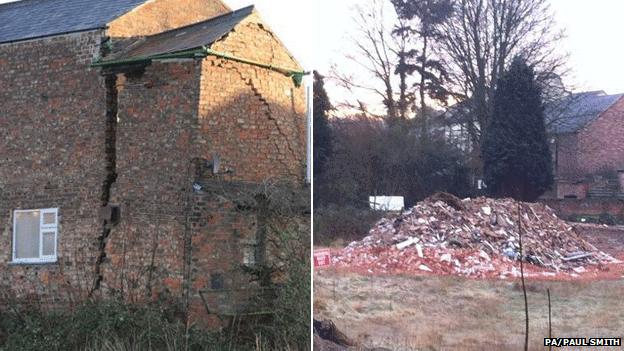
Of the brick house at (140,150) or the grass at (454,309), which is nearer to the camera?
the grass at (454,309)

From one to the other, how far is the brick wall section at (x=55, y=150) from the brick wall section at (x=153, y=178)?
1.26ft

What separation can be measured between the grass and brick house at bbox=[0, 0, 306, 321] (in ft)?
15.0

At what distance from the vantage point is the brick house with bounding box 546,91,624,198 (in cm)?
273

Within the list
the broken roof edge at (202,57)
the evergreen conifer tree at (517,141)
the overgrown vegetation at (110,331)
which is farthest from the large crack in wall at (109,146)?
the evergreen conifer tree at (517,141)

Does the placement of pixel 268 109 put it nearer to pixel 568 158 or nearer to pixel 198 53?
pixel 198 53

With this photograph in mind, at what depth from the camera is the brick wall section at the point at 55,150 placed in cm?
878

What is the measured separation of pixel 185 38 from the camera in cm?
871

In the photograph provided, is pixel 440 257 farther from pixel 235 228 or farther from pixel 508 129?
pixel 235 228

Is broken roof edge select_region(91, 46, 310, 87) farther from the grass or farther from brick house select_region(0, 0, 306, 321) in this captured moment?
the grass

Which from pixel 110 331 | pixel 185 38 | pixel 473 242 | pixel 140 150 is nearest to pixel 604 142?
pixel 473 242

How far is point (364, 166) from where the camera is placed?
319cm

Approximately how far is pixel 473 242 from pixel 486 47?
2.64 ft

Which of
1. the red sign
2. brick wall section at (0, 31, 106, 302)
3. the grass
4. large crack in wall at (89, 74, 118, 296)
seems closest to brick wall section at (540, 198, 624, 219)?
the grass

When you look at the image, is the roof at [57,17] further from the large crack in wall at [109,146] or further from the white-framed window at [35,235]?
the white-framed window at [35,235]
